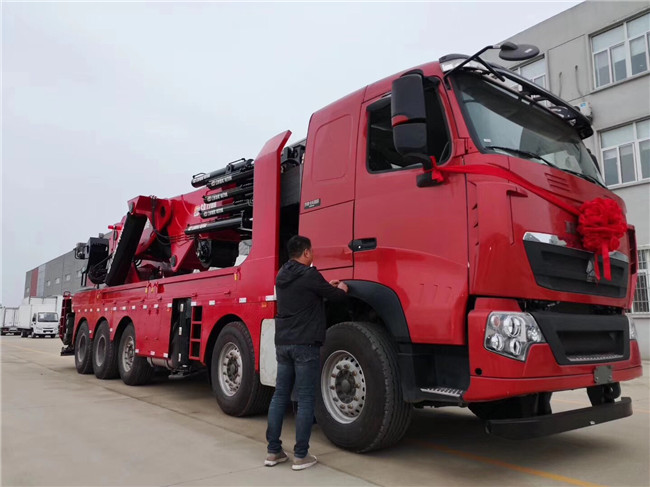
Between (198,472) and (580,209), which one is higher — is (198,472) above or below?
below

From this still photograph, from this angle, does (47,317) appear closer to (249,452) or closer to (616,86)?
(616,86)

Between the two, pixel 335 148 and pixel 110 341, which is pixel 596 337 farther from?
pixel 110 341

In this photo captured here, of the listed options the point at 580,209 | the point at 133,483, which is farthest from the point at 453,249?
the point at 133,483

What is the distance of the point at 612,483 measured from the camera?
374 centimetres

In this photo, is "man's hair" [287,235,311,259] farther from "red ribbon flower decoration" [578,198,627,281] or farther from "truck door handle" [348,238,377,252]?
"red ribbon flower decoration" [578,198,627,281]

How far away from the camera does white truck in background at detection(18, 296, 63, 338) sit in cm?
3644

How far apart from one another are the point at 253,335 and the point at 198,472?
1872mm

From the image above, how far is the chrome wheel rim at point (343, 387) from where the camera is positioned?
4363mm

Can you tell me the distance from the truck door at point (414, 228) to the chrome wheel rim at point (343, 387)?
2.29 feet

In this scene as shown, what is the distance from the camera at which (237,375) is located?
611cm

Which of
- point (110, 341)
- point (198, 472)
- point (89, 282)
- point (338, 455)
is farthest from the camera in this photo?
point (89, 282)

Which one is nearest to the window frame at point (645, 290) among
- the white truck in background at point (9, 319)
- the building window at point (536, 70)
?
the building window at point (536, 70)

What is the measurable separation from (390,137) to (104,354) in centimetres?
782

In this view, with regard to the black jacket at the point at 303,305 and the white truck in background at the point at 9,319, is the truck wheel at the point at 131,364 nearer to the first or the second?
the black jacket at the point at 303,305
